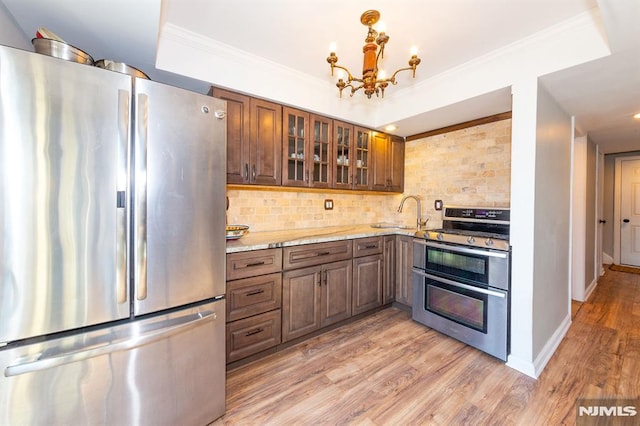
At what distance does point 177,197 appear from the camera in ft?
4.53

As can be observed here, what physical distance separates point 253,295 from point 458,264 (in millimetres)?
1845

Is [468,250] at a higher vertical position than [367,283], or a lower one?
higher

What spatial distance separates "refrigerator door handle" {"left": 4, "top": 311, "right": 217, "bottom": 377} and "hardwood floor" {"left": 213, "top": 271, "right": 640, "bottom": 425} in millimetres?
680

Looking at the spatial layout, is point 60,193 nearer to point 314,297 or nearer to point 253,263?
point 253,263

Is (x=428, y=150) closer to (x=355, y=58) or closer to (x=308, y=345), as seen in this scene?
(x=355, y=58)

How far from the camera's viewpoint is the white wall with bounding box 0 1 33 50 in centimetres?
129

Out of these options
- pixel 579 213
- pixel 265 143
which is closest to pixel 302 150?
pixel 265 143

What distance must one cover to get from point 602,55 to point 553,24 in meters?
0.38

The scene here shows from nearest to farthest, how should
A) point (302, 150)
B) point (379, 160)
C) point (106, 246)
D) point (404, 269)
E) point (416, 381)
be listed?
1. point (106, 246)
2. point (416, 381)
3. point (302, 150)
4. point (404, 269)
5. point (379, 160)

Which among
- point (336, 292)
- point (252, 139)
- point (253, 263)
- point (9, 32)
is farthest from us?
point (336, 292)

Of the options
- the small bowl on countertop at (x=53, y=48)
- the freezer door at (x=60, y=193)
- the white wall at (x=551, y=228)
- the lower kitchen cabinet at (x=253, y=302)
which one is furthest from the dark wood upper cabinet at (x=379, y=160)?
the small bowl on countertop at (x=53, y=48)

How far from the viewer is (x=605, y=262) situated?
522 cm

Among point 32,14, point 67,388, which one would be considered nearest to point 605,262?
point 67,388

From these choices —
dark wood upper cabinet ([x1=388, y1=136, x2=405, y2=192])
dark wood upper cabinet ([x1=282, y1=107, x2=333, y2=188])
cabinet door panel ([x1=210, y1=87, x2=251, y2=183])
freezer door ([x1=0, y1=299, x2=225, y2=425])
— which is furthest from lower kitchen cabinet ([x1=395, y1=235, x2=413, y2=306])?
freezer door ([x1=0, y1=299, x2=225, y2=425])
